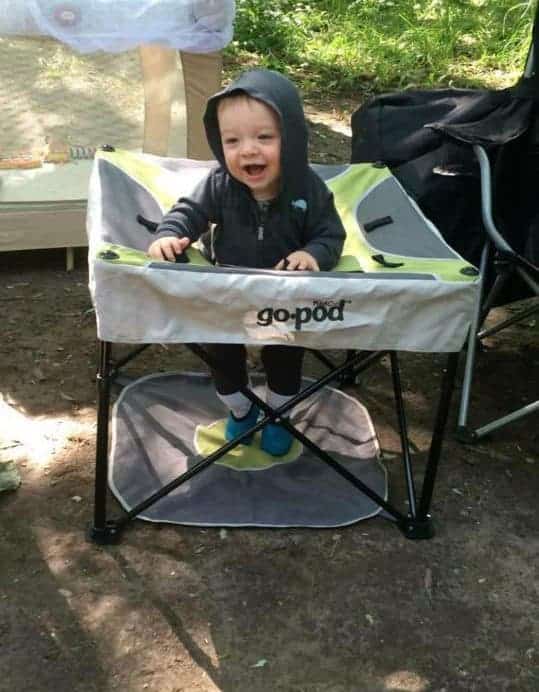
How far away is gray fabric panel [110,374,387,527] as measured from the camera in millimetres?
2596

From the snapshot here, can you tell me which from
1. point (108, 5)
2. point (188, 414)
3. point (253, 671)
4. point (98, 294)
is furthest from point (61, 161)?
point (253, 671)

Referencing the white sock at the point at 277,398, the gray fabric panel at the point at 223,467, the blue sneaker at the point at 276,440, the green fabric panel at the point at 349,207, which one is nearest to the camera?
the green fabric panel at the point at 349,207

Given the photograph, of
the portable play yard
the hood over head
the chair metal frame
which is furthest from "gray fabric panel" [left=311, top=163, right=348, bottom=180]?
the hood over head

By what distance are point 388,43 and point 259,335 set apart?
19.3 feet

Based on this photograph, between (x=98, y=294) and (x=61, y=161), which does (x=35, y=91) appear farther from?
(x=98, y=294)

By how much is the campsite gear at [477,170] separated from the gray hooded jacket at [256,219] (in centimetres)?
65

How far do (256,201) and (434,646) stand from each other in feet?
4.01

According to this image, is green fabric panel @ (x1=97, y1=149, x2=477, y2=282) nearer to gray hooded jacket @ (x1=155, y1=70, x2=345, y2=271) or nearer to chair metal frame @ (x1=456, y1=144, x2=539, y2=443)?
gray hooded jacket @ (x1=155, y1=70, x2=345, y2=271)

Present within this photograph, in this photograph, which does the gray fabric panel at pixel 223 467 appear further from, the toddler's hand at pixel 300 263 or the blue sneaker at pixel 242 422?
the toddler's hand at pixel 300 263

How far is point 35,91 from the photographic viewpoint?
162 inches

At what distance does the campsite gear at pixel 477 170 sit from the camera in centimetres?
295

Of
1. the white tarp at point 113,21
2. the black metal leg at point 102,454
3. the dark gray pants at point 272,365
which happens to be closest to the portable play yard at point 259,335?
the black metal leg at point 102,454

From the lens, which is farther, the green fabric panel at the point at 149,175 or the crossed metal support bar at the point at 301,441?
the green fabric panel at the point at 149,175

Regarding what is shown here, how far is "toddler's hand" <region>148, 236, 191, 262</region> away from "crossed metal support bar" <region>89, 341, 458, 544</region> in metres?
0.24
